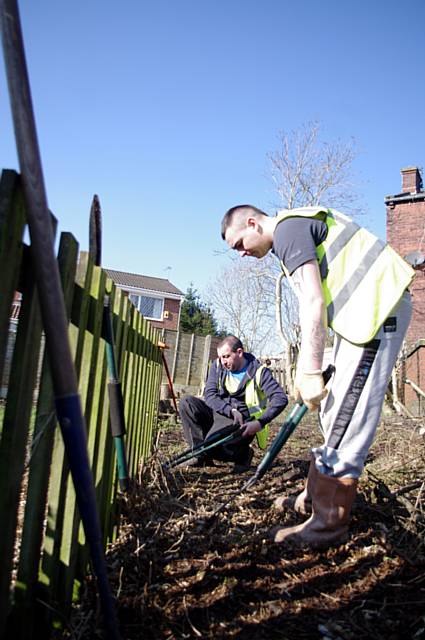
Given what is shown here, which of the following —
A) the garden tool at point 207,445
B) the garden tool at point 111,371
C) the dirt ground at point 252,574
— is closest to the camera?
the dirt ground at point 252,574

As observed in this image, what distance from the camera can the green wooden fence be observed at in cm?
121

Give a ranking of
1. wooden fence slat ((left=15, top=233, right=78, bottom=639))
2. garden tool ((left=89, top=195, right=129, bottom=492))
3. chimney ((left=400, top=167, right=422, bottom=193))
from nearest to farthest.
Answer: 1. wooden fence slat ((left=15, top=233, right=78, bottom=639))
2. garden tool ((left=89, top=195, right=129, bottom=492))
3. chimney ((left=400, top=167, right=422, bottom=193))

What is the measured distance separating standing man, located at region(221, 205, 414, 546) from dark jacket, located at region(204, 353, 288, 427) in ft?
6.20

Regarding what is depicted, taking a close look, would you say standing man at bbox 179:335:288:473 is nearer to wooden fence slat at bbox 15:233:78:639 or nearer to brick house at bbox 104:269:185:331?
wooden fence slat at bbox 15:233:78:639

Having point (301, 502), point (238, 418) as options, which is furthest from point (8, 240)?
point (238, 418)

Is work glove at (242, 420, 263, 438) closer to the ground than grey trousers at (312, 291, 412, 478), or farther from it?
closer to the ground

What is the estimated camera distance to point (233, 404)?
460 cm

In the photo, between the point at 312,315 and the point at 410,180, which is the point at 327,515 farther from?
the point at 410,180

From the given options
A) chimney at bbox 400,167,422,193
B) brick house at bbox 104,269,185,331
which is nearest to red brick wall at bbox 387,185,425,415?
chimney at bbox 400,167,422,193

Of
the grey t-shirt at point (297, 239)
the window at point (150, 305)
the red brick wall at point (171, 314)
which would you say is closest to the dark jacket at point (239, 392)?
the grey t-shirt at point (297, 239)

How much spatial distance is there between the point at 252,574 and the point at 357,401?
0.90 meters

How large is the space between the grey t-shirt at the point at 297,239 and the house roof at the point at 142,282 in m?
34.5

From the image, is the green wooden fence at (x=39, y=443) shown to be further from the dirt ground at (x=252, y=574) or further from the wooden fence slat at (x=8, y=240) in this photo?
the dirt ground at (x=252, y=574)

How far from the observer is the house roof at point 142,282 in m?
37.4
